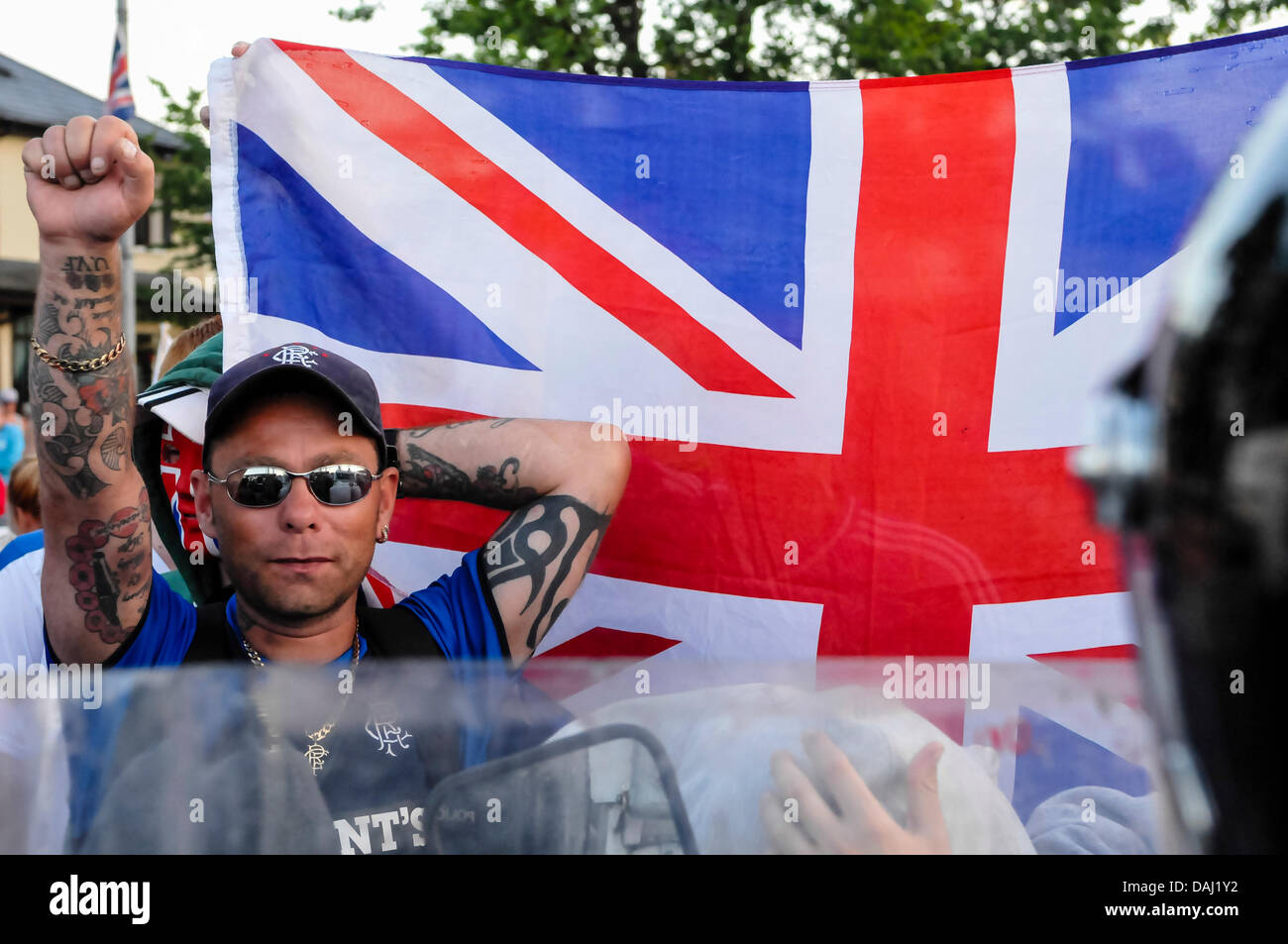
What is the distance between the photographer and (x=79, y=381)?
5.73ft

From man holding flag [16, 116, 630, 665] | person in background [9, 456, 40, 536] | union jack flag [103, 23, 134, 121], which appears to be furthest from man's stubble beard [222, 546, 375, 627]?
union jack flag [103, 23, 134, 121]

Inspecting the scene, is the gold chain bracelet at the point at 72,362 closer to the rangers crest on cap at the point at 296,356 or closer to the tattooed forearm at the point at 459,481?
the rangers crest on cap at the point at 296,356

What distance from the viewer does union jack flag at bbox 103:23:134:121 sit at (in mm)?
7629

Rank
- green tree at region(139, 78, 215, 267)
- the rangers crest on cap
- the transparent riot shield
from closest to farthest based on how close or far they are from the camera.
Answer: the transparent riot shield, the rangers crest on cap, green tree at region(139, 78, 215, 267)

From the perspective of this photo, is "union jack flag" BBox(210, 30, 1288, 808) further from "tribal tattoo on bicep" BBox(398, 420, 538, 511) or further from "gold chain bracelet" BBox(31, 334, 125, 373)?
"gold chain bracelet" BBox(31, 334, 125, 373)

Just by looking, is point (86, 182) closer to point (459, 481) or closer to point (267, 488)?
point (267, 488)

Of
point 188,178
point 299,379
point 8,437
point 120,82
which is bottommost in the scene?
point 299,379

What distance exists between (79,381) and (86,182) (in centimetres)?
31

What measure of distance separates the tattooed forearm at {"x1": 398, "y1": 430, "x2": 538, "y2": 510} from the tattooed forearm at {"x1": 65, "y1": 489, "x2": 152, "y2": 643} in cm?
69

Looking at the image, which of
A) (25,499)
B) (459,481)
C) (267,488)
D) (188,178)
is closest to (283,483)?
(267,488)

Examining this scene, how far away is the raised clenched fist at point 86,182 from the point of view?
168 centimetres

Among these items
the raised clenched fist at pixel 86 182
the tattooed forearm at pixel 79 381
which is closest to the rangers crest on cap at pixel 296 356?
the tattooed forearm at pixel 79 381

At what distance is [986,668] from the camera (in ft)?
4.05
